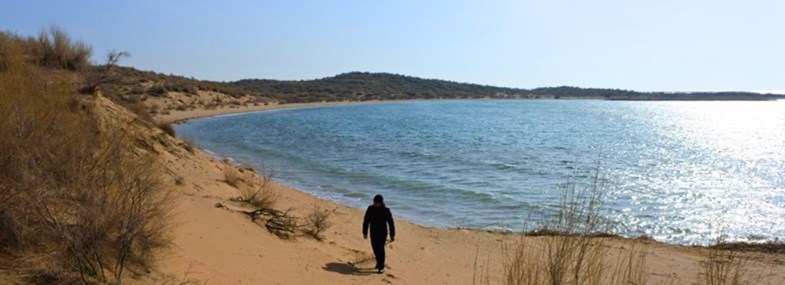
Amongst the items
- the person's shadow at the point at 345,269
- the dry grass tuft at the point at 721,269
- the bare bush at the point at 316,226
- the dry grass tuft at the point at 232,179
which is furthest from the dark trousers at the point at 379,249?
the dry grass tuft at the point at 232,179

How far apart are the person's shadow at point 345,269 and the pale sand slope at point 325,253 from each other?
0.02 metres

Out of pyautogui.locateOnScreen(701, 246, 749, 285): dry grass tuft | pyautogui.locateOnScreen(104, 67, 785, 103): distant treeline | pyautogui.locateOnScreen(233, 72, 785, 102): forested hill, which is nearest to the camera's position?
pyautogui.locateOnScreen(701, 246, 749, 285): dry grass tuft

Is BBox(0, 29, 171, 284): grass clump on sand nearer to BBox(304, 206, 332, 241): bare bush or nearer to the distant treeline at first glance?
BBox(304, 206, 332, 241): bare bush

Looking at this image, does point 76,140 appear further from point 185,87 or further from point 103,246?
point 185,87

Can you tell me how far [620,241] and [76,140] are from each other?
997 cm

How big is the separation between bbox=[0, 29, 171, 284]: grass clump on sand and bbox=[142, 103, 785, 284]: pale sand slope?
832mm

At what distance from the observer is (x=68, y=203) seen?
4.94 m

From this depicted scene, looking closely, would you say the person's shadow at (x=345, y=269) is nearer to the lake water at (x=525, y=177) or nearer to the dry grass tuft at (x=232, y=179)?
the lake water at (x=525, y=177)

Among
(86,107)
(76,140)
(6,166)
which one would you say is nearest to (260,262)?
(76,140)

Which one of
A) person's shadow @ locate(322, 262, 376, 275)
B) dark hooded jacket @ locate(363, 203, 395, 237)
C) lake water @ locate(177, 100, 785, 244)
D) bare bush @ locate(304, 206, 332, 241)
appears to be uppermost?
dark hooded jacket @ locate(363, 203, 395, 237)

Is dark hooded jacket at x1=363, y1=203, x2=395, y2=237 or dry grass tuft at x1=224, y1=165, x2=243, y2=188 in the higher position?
dark hooded jacket at x1=363, y1=203, x2=395, y2=237

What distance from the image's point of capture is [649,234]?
43.0ft

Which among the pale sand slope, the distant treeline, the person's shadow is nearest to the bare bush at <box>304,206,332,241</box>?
the pale sand slope

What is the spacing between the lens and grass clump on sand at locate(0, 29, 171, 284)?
4660 millimetres
